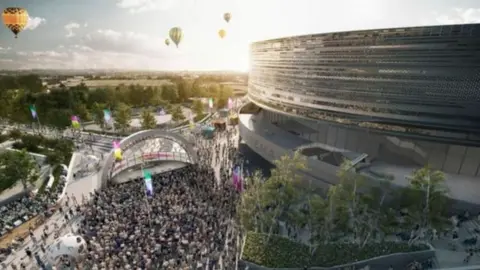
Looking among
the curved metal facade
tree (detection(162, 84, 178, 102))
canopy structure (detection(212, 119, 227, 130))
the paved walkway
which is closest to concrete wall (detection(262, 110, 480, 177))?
the curved metal facade

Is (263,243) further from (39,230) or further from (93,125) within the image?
(93,125)

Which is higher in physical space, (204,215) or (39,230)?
(204,215)

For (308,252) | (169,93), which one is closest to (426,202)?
(308,252)

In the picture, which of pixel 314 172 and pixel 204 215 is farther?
pixel 314 172

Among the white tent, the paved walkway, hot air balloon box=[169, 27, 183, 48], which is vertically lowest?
the paved walkway

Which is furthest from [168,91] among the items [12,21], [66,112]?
[12,21]

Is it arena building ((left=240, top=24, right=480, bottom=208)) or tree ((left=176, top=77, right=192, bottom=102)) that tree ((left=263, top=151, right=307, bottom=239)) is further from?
tree ((left=176, top=77, right=192, bottom=102))

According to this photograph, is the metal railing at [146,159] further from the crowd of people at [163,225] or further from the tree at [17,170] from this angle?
the tree at [17,170]
